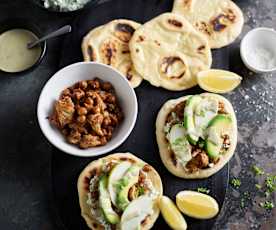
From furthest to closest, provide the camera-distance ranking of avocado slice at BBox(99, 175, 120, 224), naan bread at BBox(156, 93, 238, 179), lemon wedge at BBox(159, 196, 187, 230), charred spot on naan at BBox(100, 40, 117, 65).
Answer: charred spot on naan at BBox(100, 40, 117, 65)
naan bread at BBox(156, 93, 238, 179)
lemon wedge at BBox(159, 196, 187, 230)
avocado slice at BBox(99, 175, 120, 224)

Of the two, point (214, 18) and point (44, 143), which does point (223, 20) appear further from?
point (44, 143)

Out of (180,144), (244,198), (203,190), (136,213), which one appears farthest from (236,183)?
(136,213)

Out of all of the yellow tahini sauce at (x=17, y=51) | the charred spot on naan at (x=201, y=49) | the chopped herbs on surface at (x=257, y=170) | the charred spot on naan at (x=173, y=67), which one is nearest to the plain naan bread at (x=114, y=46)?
the charred spot on naan at (x=173, y=67)

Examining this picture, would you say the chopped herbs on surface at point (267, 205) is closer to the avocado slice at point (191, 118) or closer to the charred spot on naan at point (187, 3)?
the avocado slice at point (191, 118)

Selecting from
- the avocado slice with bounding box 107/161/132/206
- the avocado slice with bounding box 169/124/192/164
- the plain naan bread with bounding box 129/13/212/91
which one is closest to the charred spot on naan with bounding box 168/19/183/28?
the plain naan bread with bounding box 129/13/212/91

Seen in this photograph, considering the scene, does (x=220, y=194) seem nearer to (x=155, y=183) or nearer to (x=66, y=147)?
(x=155, y=183)

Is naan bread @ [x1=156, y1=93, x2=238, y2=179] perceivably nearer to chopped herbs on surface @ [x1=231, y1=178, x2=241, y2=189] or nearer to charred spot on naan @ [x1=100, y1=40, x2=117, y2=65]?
chopped herbs on surface @ [x1=231, y1=178, x2=241, y2=189]
